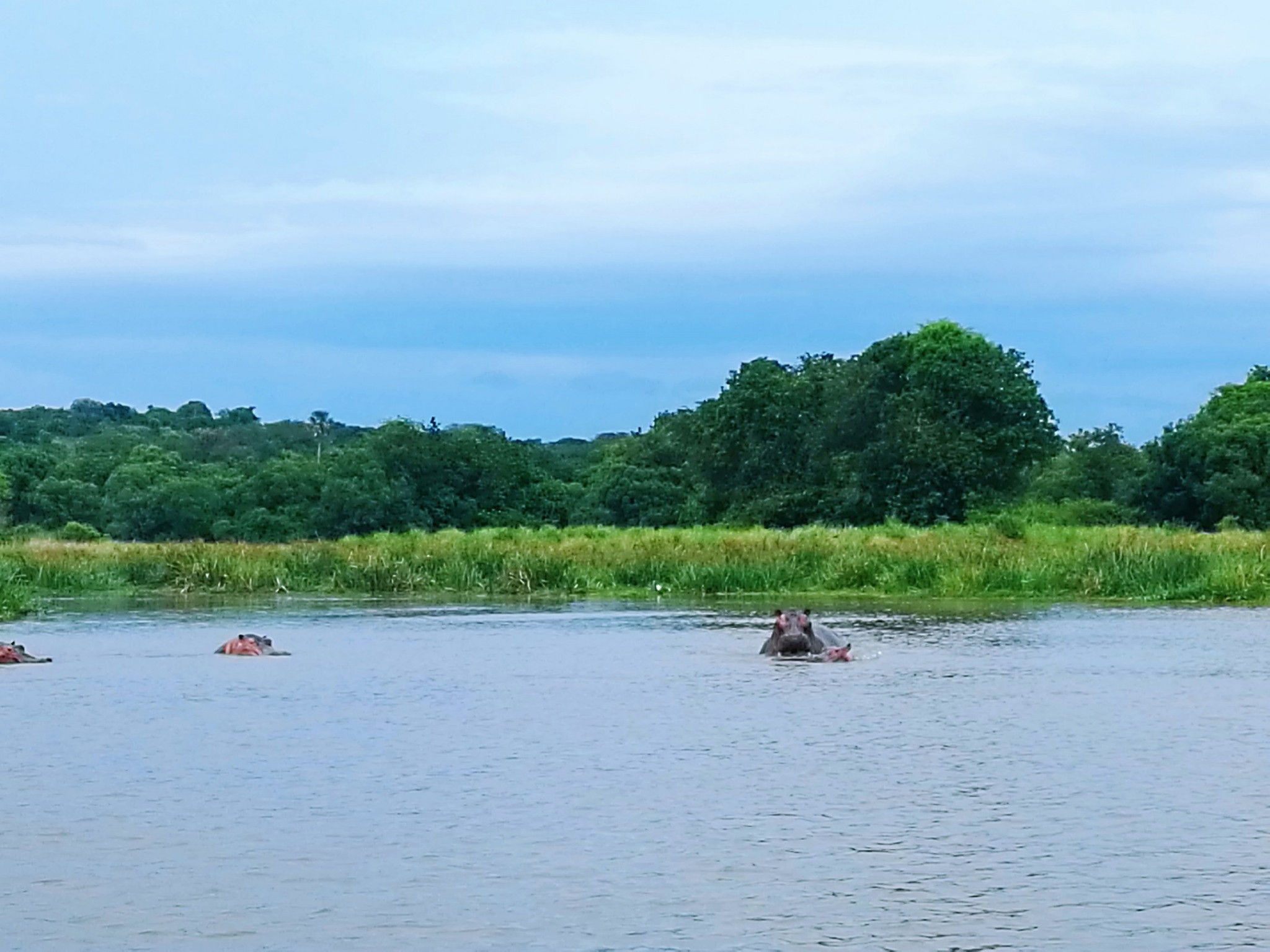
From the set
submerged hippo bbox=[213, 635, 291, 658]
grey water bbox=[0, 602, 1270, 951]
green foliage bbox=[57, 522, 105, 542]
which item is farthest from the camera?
green foliage bbox=[57, 522, 105, 542]

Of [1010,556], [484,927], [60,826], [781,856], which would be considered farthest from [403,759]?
[1010,556]

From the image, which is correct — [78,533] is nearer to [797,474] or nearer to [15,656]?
[797,474]

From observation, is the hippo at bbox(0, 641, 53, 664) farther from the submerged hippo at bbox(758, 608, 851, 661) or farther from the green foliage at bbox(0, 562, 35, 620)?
the submerged hippo at bbox(758, 608, 851, 661)

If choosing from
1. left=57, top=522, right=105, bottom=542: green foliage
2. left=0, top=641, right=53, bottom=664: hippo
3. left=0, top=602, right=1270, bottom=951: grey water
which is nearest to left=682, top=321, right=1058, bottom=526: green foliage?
left=57, top=522, right=105, bottom=542: green foliage

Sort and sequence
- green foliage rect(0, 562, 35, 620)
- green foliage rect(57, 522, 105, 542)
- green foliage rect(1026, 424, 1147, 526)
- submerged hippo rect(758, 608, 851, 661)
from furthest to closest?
green foliage rect(1026, 424, 1147, 526) < green foliage rect(57, 522, 105, 542) < green foliage rect(0, 562, 35, 620) < submerged hippo rect(758, 608, 851, 661)

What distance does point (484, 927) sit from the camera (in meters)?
10.3

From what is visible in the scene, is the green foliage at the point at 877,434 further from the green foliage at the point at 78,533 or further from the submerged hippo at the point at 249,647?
the submerged hippo at the point at 249,647

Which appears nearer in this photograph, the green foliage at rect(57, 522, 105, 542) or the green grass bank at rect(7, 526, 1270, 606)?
the green grass bank at rect(7, 526, 1270, 606)

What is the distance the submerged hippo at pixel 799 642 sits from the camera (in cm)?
2475

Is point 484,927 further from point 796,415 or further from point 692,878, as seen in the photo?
point 796,415

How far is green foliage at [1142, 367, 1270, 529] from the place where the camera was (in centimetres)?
6606

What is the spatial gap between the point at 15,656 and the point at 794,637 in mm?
9640

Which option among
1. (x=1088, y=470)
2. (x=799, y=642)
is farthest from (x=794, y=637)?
(x=1088, y=470)

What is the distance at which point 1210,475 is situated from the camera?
6731 centimetres
